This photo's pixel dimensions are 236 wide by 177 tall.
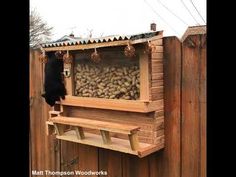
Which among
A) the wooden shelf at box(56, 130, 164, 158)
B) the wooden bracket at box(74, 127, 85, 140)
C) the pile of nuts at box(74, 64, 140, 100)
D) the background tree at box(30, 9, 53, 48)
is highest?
the background tree at box(30, 9, 53, 48)

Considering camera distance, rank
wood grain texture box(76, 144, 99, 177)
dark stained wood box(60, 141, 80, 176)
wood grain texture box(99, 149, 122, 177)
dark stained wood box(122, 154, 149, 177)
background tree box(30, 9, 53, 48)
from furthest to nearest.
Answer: background tree box(30, 9, 53, 48), dark stained wood box(60, 141, 80, 176), wood grain texture box(76, 144, 99, 177), wood grain texture box(99, 149, 122, 177), dark stained wood box(122, 154, 149, 177)

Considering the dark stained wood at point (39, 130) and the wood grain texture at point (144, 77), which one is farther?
the dark stained wood at point (39, 130)

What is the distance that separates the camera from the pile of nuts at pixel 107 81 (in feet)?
4.28

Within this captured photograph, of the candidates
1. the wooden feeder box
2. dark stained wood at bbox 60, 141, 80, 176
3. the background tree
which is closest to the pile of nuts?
the wooden feeder box

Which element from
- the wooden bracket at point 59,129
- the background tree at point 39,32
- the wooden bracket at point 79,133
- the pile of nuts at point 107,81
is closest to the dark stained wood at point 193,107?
the pile of nuts at point 107,81

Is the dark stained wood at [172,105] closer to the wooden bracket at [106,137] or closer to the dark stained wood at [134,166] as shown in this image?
the dark stained wood at [134,166]

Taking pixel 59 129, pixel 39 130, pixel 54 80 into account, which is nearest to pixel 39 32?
pixel 39 130

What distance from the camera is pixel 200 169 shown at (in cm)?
124

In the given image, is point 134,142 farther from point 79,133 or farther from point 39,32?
point 39,32

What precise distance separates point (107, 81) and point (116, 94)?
85mm

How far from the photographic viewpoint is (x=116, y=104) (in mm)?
1343

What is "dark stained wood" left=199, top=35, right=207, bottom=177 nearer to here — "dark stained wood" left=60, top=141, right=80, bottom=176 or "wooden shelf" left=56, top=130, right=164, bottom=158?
"wooden shelf" left=56, top=130, right=164, bottom=158

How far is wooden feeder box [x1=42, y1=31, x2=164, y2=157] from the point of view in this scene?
1.22 meters
